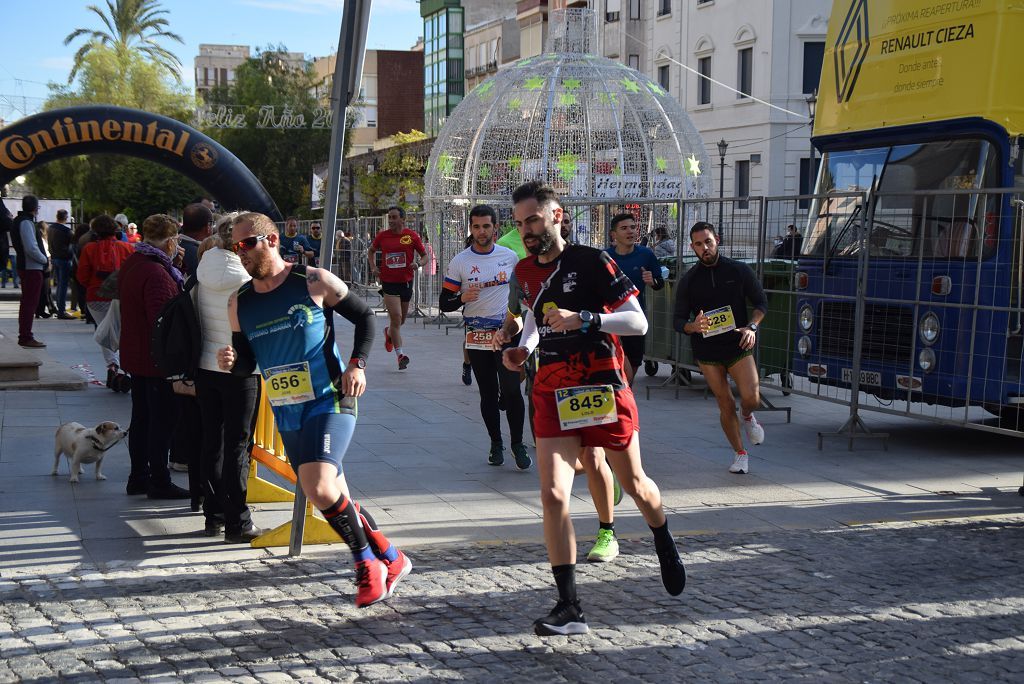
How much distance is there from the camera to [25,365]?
1269cm

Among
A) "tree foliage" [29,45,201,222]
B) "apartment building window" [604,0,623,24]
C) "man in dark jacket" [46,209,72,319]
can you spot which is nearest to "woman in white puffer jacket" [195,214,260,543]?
"man in dark jacket" [46,209,72,319]

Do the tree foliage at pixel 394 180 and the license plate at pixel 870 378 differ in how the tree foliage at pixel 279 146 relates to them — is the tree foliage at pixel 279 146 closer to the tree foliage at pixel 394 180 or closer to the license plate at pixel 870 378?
the tree foliage at pixel 394 180

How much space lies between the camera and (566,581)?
517cm

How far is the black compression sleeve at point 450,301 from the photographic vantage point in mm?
9172

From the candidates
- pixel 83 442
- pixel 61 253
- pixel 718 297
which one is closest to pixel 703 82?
pixel 61 253

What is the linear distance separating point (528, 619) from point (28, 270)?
13815 millimetres

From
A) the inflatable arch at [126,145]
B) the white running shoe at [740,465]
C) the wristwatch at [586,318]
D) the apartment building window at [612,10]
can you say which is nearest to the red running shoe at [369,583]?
the wristwatch at [586,318]

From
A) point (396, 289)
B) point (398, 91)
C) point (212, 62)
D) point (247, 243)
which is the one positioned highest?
point (212, 62)

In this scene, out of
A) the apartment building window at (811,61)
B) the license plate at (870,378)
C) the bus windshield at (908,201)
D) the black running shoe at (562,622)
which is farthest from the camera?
the apartment building window at (811,61)

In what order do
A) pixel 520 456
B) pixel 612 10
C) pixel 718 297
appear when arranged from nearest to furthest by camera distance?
pixel 520 456, pixel 718 297, pixel 612 10

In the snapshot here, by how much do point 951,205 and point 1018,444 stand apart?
7.63ft

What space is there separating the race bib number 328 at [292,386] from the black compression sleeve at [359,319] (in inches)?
12.7

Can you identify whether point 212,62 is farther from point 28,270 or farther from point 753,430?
point 753,430

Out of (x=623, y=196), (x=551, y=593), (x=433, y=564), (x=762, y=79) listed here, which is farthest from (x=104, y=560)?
(x=762, y=79)
